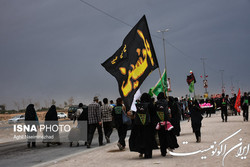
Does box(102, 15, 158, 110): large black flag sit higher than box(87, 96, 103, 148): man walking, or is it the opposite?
box(102, 15, 158, 110): large black flag

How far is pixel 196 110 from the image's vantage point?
46.6 feet

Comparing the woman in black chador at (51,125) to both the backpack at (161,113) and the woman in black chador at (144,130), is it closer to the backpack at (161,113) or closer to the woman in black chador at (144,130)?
the woman in black chador at (144,130)

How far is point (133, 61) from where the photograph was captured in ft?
32.5

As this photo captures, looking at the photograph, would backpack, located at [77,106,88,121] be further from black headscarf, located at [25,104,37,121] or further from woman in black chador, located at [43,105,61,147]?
black headscarf, located at [25,104,37,121]

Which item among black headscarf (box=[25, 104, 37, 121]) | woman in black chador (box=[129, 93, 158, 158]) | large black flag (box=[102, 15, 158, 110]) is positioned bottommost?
woman in black chador (box=[129, 93, 158, 158])

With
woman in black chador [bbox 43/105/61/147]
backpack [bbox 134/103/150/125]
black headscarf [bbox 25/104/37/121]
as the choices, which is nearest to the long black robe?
woman in black chador [bbox 43/105/61/147]

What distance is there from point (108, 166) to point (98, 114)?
582 cm

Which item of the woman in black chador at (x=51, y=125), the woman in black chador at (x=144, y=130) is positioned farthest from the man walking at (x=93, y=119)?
the woman in black chador at (x=144, y=130)

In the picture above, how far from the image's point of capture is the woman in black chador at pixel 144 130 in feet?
31.9

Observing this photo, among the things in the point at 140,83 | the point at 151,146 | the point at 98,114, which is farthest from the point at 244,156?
the point at 98,114

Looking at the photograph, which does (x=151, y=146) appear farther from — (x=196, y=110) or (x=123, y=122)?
(x=196, y=110)

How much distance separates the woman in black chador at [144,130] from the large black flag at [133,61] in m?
0.67

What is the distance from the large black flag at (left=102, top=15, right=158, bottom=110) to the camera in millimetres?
9484

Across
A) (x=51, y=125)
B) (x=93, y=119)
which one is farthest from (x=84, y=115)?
(x=51, y=125)
